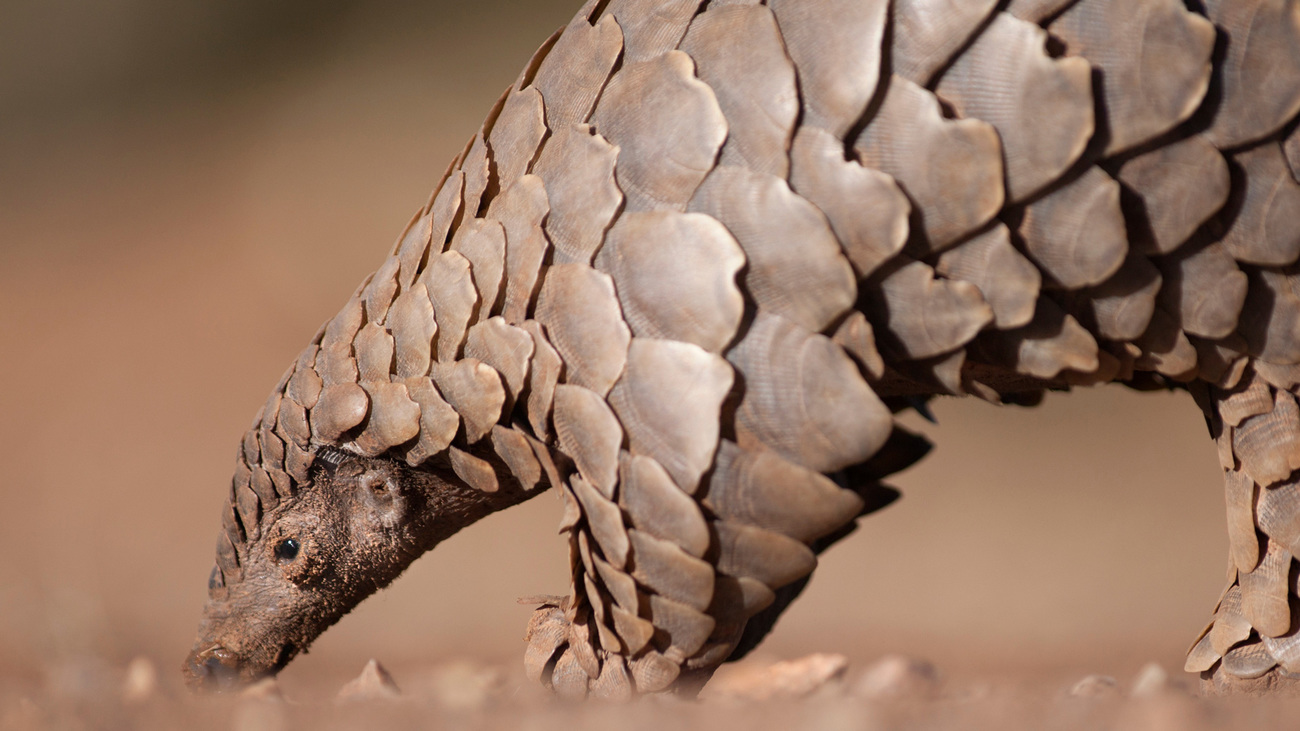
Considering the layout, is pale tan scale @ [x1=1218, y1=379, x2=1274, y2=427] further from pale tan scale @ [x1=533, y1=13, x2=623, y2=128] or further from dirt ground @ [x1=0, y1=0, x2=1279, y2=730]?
dirt ground @ [x1=0, y1=0, x2=1279, y2=730]

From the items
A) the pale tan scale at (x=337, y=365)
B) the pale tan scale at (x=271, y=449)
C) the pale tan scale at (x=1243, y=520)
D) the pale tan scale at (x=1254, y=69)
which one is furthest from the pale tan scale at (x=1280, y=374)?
the pale tan scale at (x=271, y=449)

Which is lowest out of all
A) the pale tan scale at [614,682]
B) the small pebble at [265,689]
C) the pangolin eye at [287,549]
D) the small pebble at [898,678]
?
the small pebble at [898,678]

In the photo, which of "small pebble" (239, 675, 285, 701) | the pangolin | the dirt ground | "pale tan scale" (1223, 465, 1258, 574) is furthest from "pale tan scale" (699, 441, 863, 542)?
the dirt ground

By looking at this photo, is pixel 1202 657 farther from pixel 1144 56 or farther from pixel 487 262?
pixel 487 262

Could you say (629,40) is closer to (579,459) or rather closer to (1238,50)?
(579,459)

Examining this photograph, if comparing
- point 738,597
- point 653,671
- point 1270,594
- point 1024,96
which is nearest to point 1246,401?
point 1270,594

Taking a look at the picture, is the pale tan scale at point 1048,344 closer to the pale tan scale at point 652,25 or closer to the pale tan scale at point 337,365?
the pale tan scale at point 652,25

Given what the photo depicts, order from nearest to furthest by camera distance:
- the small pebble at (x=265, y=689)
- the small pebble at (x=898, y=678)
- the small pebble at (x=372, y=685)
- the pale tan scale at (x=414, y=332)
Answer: the pale tan scale at (x=414, y=332)
the small pebble at (x=265, y=689)
the small pebble at (x=372, y=685)
the small pebble at (x=898, y=678)
